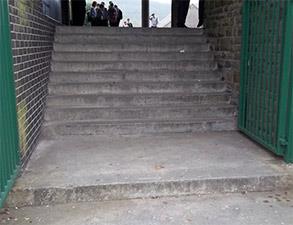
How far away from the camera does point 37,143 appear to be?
4992 millimetres

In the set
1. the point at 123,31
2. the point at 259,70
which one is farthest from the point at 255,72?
the point at 123,31

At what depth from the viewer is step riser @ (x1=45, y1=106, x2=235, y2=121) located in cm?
553

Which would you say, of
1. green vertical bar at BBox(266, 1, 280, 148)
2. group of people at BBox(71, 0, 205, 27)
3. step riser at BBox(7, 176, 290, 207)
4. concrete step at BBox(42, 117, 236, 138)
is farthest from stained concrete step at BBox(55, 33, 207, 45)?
step riser at BBox(7, 176, 290, 207)

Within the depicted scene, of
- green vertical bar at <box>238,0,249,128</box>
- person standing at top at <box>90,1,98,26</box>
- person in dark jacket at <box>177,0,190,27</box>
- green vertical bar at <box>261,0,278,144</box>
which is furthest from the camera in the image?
person standing at top at <box>90,1,98,26</box>

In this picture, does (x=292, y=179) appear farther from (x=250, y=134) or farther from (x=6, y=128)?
(x=6, y=128)

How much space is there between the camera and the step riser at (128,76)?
619 centimetres

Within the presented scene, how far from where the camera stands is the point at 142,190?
383cm

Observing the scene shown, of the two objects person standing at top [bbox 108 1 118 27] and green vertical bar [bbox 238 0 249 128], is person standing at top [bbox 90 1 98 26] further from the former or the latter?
green vertical bar [bbox 238 0 249 128]

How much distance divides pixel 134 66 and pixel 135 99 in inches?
34.0

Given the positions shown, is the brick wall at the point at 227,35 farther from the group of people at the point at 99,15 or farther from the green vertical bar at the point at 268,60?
the group of people at the point at 99,15

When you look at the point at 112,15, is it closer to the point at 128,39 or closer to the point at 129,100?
the point at 128,39

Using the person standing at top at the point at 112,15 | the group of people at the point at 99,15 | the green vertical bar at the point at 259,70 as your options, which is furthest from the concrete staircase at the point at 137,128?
the person standing at top at the point at 112,15

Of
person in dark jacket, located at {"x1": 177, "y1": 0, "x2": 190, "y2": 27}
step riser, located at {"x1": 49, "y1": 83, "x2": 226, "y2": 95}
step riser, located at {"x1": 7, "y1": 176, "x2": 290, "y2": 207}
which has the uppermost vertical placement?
person in dark jacket, located at {"x1": 177, "y1": 0, "x2": 190, "y2": 27}

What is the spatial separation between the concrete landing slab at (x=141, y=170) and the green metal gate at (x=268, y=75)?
9.9 inches
